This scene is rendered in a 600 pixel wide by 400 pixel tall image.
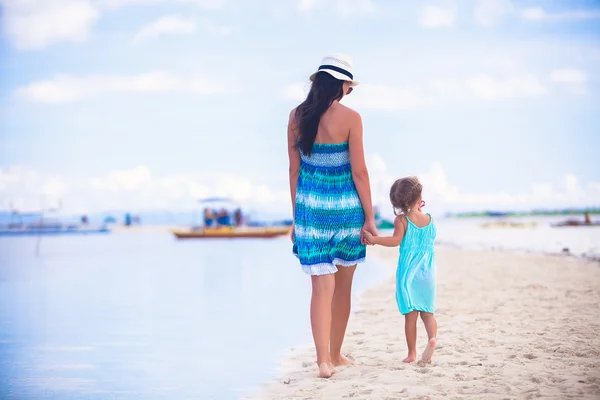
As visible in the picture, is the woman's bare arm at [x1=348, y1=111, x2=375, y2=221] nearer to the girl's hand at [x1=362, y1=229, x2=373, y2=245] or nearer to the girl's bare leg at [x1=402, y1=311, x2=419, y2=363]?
the girl's hand at [x1=362, y1=229, x2=373, y2=245]

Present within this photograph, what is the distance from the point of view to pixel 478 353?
4.40m

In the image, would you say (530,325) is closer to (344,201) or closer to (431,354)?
(431,354)

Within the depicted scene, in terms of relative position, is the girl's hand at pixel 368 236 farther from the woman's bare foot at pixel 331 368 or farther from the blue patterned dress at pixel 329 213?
the woman's bare foot at pixel 331 368

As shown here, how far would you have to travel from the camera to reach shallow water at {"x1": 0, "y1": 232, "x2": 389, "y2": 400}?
442 cm

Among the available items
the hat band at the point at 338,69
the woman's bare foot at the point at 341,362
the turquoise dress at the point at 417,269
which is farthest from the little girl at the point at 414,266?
the hat band at the point at 338,69

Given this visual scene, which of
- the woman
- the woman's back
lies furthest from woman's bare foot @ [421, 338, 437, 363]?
the woman's back

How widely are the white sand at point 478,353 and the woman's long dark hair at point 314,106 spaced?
1372mm

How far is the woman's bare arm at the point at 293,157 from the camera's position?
158 inches

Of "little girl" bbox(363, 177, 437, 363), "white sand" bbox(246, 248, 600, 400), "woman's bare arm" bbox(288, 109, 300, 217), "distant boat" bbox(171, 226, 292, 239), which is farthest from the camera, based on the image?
"distant boat" bbox(171, 226, 292, 239)

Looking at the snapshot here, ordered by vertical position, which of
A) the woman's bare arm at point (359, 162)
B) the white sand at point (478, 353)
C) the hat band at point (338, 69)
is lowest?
the white sand at point (478, 353)

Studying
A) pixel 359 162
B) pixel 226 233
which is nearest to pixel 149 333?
pixel 359 162

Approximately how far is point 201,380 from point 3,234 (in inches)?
Answer: 2094

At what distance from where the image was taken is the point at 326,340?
395 centimetres

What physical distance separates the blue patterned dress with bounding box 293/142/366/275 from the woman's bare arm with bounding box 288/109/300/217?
0.36 feet
